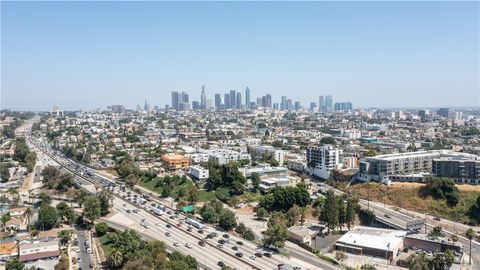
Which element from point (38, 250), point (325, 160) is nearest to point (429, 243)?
point (325, 160)

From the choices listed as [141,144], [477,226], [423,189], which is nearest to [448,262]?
[477,226]

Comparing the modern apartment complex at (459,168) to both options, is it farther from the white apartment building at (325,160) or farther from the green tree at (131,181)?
the green tree at (131,181)

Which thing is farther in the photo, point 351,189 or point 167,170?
point 167,170

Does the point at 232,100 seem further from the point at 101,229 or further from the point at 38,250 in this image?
the point at 38,250

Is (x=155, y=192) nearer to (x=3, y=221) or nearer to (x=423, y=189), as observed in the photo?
(x=3, y=221)

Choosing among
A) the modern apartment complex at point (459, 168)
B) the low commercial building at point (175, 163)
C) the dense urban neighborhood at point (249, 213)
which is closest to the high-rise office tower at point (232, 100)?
the dense urban neighborhood at point (249, 213)

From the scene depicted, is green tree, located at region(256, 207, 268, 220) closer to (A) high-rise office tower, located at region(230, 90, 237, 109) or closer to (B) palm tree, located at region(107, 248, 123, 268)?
(B) palm tree, located at region(107, 248, 123, 268)
